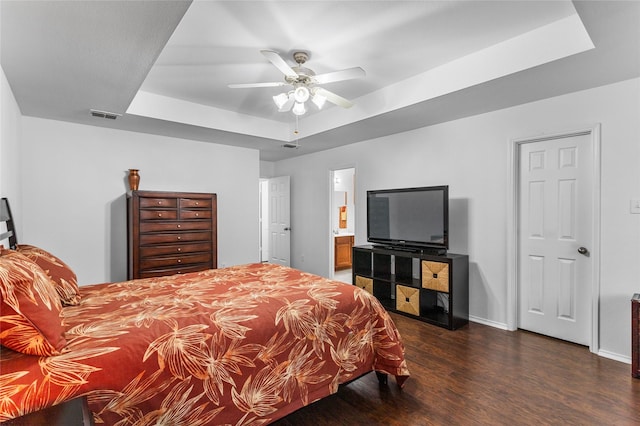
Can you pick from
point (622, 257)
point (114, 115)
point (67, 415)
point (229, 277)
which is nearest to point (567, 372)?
point (622, 257)

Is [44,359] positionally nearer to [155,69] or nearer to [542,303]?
[155,69]

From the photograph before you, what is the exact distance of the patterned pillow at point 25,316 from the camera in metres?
1.21

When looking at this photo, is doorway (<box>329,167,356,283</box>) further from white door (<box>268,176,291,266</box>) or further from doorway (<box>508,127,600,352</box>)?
doorway (<box>508,127,600,352</box>)

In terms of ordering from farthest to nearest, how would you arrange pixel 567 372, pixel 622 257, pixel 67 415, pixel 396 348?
pixel 622 257
pixel 567 372
pixel 396 348
pixel 67 415

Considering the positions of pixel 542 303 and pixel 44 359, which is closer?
pixel 44 359

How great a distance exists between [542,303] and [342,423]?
2.57 m

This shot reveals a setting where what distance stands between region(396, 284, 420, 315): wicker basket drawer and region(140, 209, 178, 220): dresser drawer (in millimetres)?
2981

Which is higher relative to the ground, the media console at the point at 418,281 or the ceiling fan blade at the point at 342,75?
the ceiling fan blade at the point at 342,75

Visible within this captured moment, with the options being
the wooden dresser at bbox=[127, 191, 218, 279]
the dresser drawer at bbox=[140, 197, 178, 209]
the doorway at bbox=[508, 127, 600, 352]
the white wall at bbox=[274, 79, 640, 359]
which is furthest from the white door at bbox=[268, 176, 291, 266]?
the doorway at bbox=[508, 127, 600, 352]

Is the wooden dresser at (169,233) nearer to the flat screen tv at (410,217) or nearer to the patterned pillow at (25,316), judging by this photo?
the flat screen tv at (410,217)

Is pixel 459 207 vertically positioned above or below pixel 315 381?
above

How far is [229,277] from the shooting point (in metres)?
2.78

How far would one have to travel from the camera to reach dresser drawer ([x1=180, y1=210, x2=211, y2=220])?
Answer: 4219 millimetres

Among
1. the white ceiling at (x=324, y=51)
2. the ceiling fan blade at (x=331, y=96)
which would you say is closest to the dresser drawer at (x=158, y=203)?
the white ceiling at (x=324, y=51)
